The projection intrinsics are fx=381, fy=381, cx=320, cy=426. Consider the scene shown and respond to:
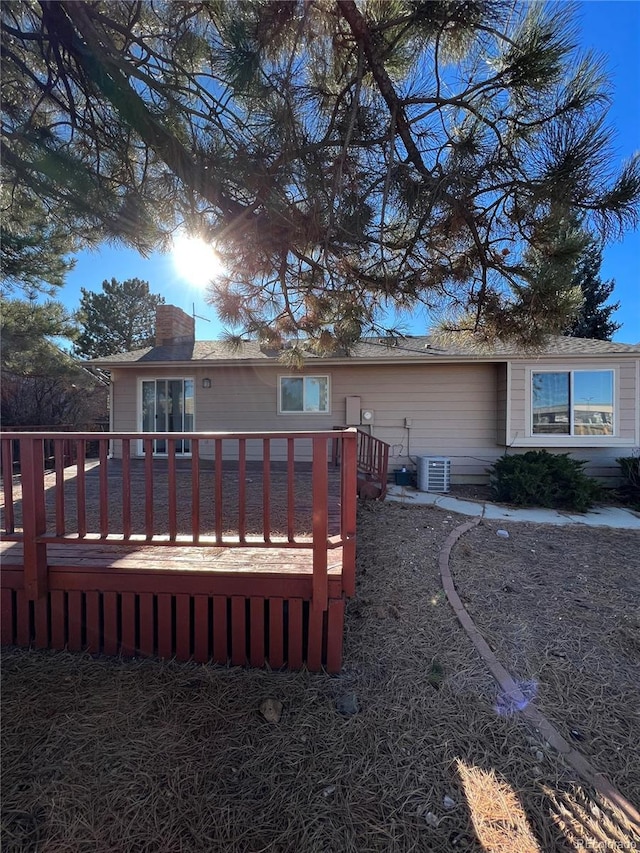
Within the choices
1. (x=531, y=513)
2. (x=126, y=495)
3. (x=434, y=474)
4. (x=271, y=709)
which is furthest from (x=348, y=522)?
(x=434, y=474)

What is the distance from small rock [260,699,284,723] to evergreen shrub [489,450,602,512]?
5.54 m

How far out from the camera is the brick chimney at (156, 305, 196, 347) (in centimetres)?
973

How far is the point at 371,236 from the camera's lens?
10.3 feet

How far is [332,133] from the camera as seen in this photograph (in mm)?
2758

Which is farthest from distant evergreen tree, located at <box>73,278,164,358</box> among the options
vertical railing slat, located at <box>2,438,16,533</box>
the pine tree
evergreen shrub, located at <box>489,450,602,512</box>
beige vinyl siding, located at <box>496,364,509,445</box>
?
vertical railing slat, located at <box>2,438,16,533</box>

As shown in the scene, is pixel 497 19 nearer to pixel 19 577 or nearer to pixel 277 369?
pixel 19 577

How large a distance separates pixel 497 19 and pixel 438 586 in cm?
394

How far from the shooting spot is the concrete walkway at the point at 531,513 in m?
5.36

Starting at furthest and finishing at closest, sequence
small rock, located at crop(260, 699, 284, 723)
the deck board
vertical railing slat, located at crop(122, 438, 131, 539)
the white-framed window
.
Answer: the white-framed window < the deck board < vertical railing slat, located at crop(122, 438, 131, 539) < small rock, located at crop(260, 699, 284, 723)

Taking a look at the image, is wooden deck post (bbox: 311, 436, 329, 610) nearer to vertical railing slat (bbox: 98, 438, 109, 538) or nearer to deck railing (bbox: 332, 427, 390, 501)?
vertical railing slat (bbox: 98, 438, 109, 538)

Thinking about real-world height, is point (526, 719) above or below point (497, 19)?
below

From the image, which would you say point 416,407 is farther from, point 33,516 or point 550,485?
point 33,516

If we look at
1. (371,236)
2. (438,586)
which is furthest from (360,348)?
(438,586)

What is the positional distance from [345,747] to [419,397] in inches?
273
